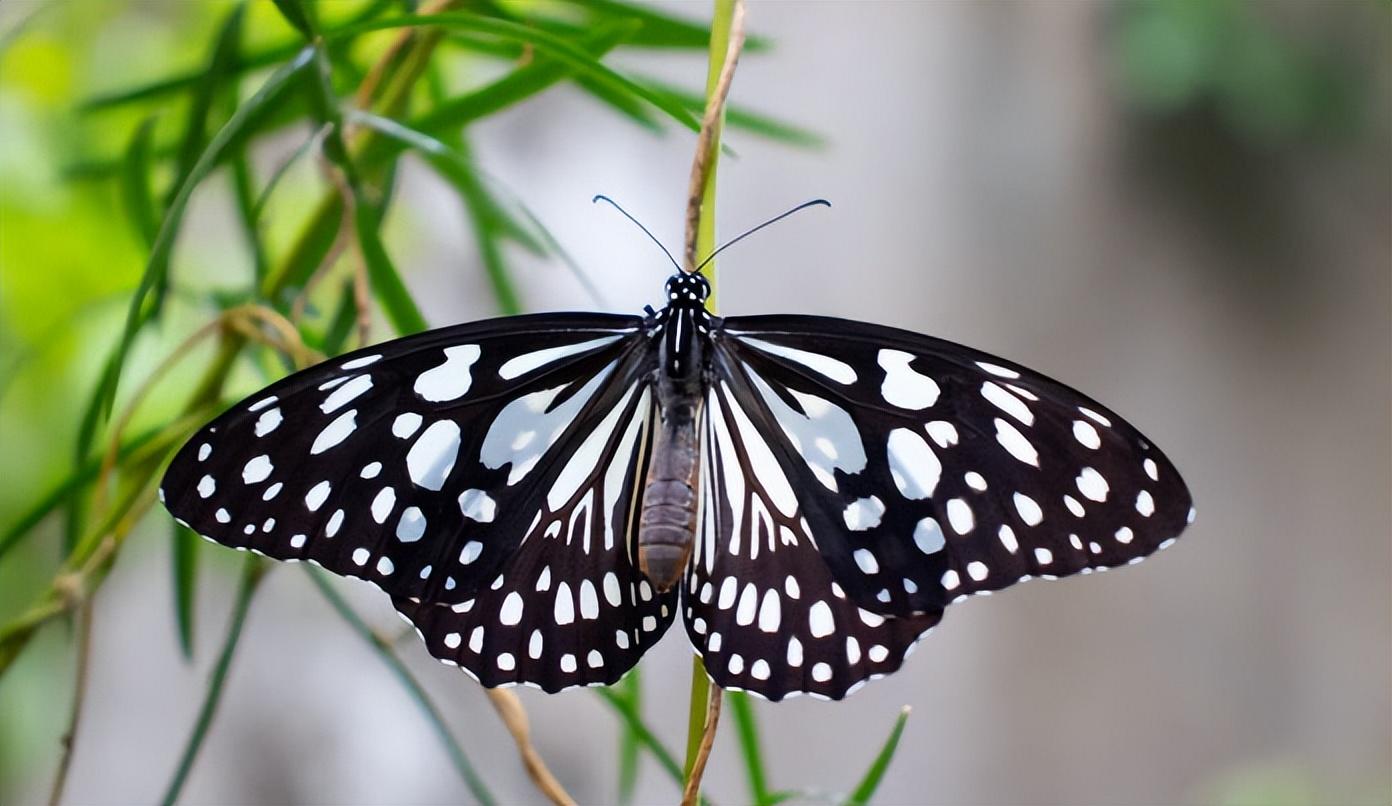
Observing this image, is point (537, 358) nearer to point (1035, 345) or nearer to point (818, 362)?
point (818, 362)

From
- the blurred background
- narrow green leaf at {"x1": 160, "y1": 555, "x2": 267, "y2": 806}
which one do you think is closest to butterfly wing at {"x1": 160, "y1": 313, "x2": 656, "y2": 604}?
narrow green leaf at {"x1": 160, "y1": 555, "x2": 267, "y2": 806}

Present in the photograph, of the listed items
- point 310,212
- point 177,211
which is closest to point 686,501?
point 177,211

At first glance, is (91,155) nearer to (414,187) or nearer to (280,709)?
(414,187)

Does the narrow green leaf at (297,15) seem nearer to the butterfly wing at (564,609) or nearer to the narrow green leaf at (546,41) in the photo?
the narrow green leaf at (546,41)

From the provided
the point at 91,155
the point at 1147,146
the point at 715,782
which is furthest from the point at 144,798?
the point at 1147,146

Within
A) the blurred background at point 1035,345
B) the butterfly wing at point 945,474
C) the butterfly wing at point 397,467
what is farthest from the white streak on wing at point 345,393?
the blurred background at point 1035,345

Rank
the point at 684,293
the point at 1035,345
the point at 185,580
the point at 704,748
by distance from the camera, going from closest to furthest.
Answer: the point at 704,748 < the point at 684,293 < the point at 185,580 < the point at 1035,345

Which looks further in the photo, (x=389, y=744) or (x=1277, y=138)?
(x=1277, y=138)
